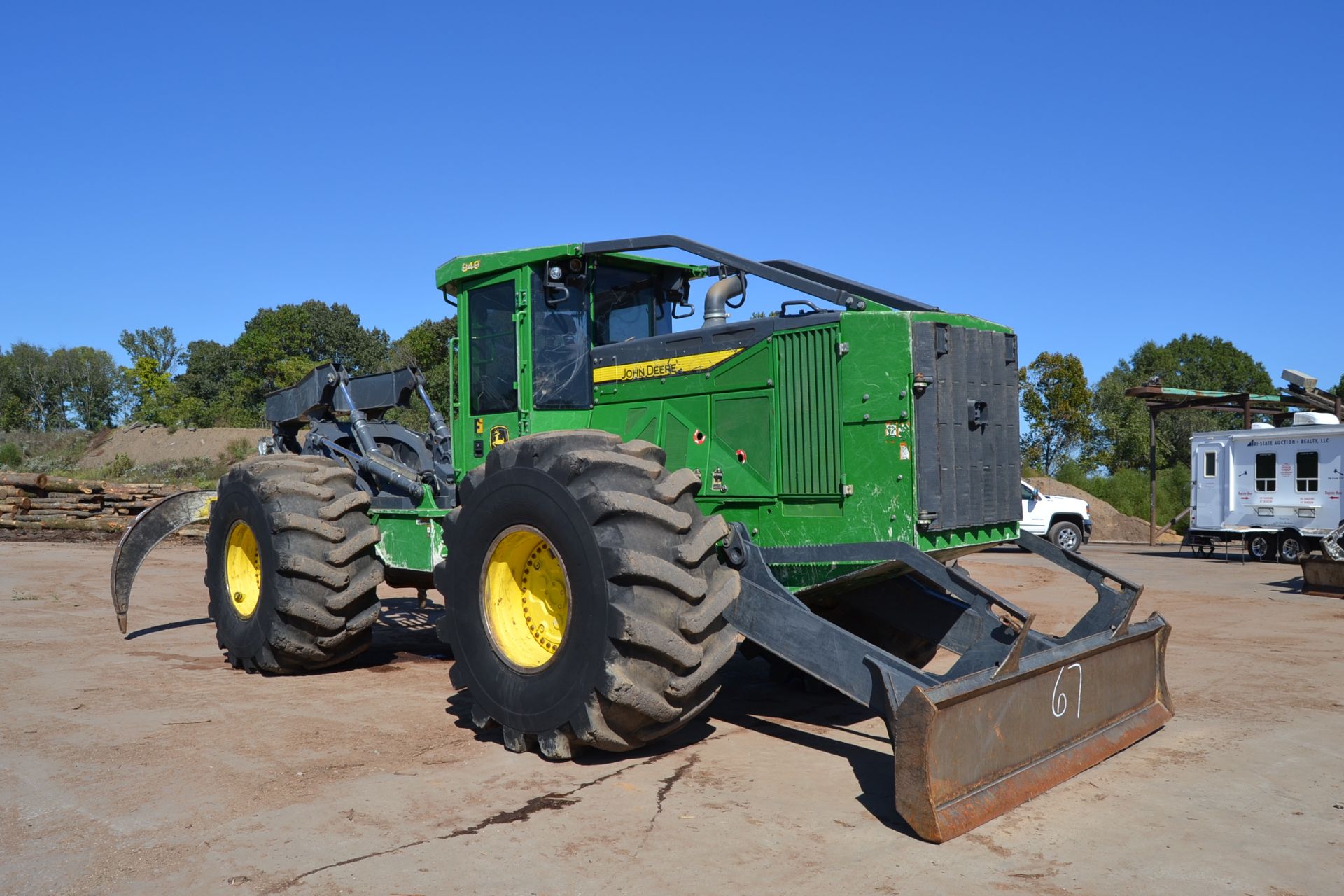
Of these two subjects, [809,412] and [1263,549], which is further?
[1263,549]

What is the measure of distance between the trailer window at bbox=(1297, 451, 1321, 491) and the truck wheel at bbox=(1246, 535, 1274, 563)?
4.87ft

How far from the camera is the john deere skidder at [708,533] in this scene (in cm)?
521

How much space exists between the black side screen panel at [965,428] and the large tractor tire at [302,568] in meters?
4.37

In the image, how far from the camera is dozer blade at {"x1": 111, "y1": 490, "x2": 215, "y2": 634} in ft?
31.6

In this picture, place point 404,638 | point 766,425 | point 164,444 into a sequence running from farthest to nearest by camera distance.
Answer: point 164,444
point 404,638
point 766,425

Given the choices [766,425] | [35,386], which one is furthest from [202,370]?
[766,425]

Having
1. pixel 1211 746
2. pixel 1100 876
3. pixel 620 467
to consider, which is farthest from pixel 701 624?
pixel 1211 746

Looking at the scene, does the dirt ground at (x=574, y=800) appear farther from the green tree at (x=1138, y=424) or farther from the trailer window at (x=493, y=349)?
the green tree at (x=1138, y=424)

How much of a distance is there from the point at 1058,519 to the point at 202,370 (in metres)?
49.5

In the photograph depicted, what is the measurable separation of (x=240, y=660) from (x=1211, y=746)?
7.15 metres

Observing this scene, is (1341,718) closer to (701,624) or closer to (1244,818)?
(1244,818)

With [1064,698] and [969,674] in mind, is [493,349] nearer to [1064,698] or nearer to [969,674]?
[969,674]

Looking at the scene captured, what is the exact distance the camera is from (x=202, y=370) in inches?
2279

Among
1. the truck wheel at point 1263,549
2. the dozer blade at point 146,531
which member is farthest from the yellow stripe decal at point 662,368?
the truck wheel at point 1263,549
